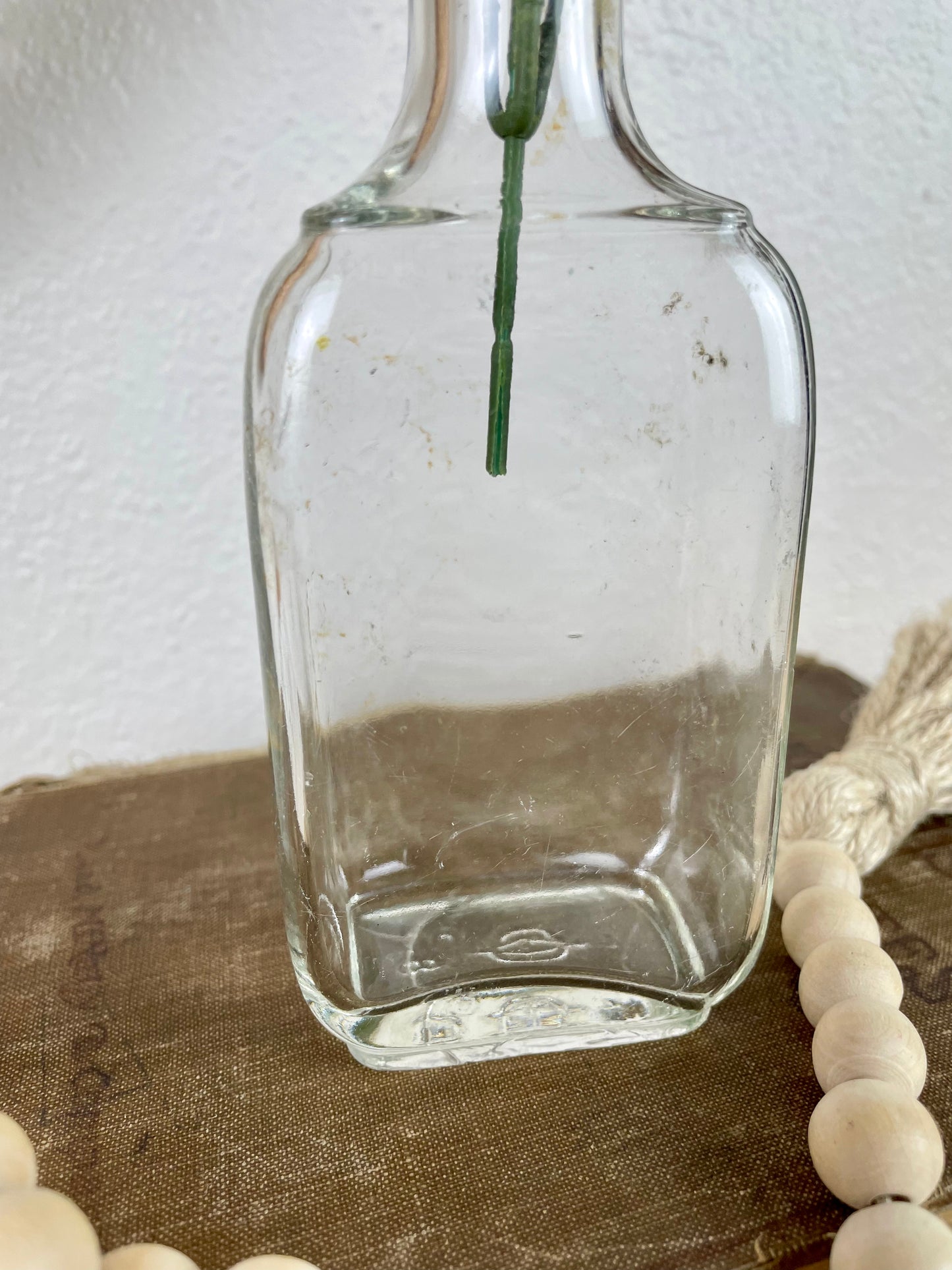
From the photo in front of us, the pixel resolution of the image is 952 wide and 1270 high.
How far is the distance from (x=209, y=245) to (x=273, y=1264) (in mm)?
451

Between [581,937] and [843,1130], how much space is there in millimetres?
110

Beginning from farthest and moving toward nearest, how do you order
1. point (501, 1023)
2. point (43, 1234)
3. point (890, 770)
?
point (890, 770)
point (501, 1023)
point (43, 1234)

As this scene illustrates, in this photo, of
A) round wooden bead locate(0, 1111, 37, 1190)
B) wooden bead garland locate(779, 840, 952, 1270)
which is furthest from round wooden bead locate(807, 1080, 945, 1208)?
round wooden bead locate(0, 1111, 37, 1190)

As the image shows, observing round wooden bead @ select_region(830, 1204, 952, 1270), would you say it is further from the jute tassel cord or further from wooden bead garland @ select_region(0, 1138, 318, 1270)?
wooden bead garland @ select_region(0, 1138, 318, 1270)

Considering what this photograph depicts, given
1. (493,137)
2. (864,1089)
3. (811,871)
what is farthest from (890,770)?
(493,137)

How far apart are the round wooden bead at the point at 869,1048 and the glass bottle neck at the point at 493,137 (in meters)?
0.25

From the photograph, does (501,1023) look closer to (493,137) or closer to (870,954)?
(870,954)

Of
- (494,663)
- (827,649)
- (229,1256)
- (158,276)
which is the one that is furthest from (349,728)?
(827,649)

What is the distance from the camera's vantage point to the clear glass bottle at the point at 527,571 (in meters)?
0.32

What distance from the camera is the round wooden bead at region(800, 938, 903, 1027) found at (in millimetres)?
360

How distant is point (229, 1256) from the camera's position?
0.96 ft

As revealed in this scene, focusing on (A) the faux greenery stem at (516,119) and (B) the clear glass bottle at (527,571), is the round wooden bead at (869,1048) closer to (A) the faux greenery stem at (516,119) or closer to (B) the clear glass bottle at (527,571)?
(B) the clear glass bottle at (527,571)

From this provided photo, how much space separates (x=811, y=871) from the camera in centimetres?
43

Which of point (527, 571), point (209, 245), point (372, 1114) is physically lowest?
point (372, 1114)
